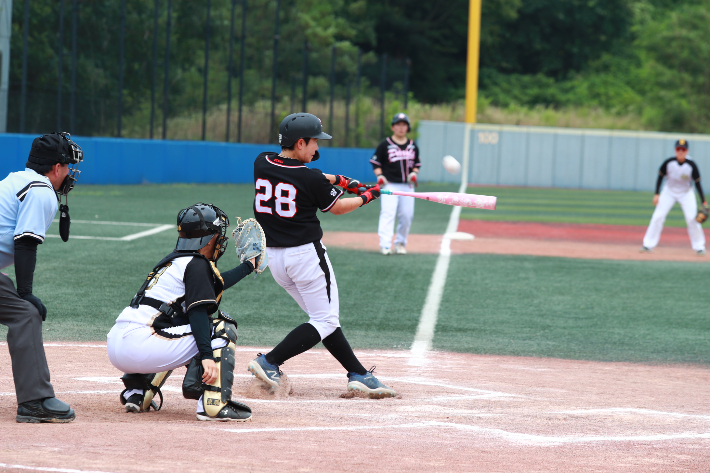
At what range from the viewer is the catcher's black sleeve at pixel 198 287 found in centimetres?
494

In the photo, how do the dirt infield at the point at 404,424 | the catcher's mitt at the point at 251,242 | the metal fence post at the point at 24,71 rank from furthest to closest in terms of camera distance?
1. the metal fence post at the point at 24,71
2. the catcher's mitt at the point at 251,242
3. the dirt infield at the point at 404,424

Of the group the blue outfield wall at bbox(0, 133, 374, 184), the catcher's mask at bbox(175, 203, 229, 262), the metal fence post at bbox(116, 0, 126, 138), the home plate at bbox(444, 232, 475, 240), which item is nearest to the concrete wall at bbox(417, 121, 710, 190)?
the blue outfield wall at bbox(0, 133, 374, 184)

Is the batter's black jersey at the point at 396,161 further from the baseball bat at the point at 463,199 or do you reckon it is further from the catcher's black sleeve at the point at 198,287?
the catcher's black sleeve at the point at 198,287

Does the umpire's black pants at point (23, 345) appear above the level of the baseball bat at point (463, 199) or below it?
below

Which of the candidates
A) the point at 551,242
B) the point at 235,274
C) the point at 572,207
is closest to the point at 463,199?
the point at 235,274

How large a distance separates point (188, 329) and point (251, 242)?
2.33ft

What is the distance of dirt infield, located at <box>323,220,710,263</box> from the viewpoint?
15.0 meters

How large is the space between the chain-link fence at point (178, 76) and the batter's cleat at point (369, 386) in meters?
18.2

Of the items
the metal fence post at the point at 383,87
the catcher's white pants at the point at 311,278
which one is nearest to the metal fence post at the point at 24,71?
the catcher's white pants at the point at 311,278

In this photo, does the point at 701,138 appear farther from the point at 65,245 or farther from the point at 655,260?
the point at 65,245

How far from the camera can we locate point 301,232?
19.2ft

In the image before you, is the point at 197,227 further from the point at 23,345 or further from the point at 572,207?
the point at 572,207

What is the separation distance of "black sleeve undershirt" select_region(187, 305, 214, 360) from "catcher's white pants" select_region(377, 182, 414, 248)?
27.3ft

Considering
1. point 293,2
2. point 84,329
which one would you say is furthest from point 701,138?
point 84,329
